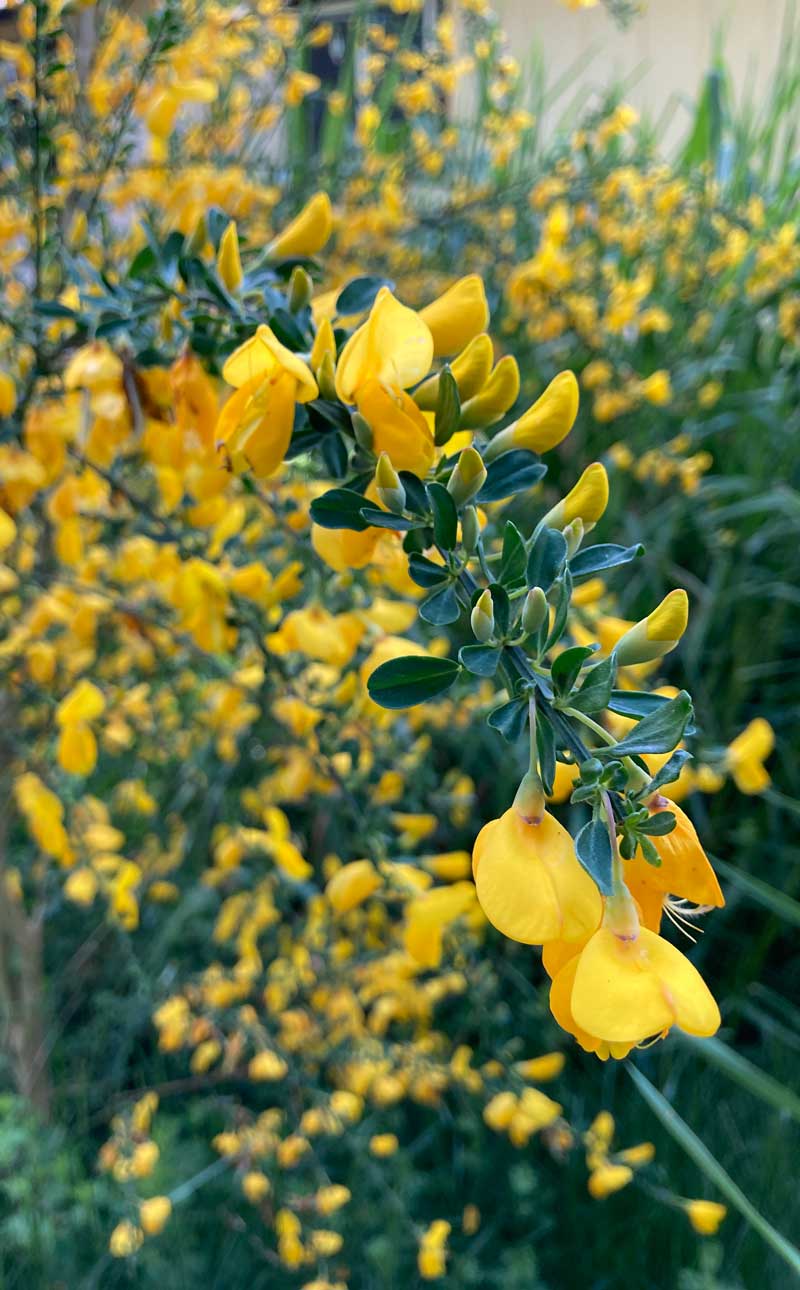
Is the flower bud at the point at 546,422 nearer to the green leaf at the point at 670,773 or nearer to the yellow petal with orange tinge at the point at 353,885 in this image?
the green leaf at the point at 670,773

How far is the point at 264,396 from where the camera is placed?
12.1 inches

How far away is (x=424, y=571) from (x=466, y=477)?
31 mm

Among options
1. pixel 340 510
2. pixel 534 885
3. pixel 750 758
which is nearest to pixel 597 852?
pixel 534 885

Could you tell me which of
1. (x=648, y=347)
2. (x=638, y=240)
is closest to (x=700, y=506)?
(x=648, y=347)

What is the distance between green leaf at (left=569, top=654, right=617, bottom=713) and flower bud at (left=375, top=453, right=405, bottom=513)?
0.08 meters

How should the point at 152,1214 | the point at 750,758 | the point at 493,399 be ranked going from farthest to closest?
the point at 152,1214, the point at 750,758, the point at 493,399

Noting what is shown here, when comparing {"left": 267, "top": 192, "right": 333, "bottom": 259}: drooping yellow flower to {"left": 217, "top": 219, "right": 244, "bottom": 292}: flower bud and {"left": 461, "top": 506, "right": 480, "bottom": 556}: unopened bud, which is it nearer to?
{"left": 217, "top": 219, "right": 244, "bottom": 292}: flower bud

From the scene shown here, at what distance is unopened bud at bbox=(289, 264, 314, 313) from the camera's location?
349 mm

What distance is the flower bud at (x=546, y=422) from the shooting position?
0.32 m

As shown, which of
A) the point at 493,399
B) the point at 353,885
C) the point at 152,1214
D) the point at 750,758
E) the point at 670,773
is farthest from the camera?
the point at 152,1214

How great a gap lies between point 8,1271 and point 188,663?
2.24 feet

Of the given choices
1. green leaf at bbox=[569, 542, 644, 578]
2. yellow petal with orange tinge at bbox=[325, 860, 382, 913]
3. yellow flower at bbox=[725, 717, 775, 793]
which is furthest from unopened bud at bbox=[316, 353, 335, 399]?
yellow flower at bbox=[725, 717, 775, 793]

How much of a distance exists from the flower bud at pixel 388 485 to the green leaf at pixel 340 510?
0.5 inches

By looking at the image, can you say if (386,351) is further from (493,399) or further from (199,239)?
(199,239)
